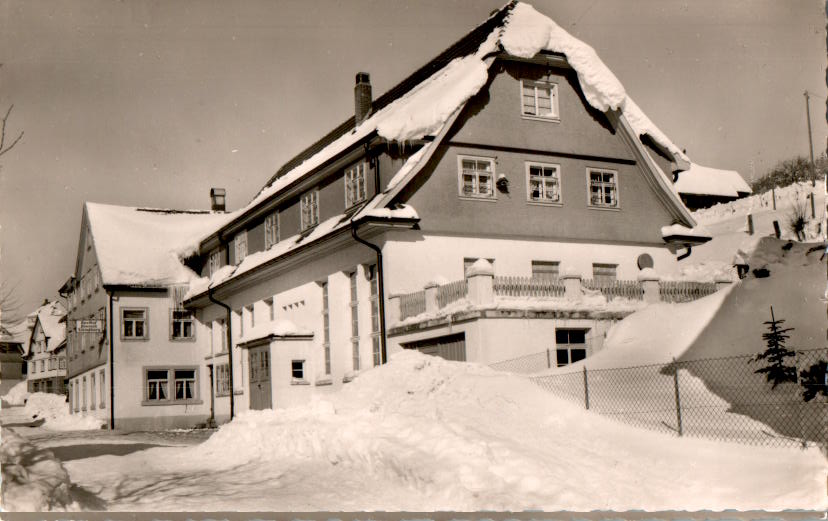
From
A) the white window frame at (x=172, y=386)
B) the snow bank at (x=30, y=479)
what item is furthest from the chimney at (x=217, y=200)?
the snow bank at (x=30, y=479)

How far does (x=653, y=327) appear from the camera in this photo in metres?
19.1

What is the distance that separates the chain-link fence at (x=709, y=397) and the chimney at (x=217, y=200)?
Result: 3572 cm

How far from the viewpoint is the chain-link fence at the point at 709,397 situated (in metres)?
14.5

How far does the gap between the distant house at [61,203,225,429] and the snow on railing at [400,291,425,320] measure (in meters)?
18.8

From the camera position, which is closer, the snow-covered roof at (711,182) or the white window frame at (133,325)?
the white window frame at (133,325)

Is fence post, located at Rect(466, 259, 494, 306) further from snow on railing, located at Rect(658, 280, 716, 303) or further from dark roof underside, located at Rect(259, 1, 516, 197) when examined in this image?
dark roof underside, located at Rect(259, 1, 516, 197)

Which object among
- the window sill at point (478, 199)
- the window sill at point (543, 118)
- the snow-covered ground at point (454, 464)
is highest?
the window sill at point (543, 118)

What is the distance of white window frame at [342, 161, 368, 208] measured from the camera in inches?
1035

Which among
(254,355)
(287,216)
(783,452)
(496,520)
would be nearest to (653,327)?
(783,452)

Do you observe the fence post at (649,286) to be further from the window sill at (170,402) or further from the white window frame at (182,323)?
the white window frame at (182,323)

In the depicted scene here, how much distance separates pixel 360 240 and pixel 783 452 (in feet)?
43.5

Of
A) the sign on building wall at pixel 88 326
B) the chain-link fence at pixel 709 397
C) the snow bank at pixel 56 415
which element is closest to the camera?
the chain-link fence at pixel 709 397

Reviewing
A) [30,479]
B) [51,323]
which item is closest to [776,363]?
[30,479]

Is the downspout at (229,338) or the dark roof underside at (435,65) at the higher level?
the dark roof underside at (435,65)
